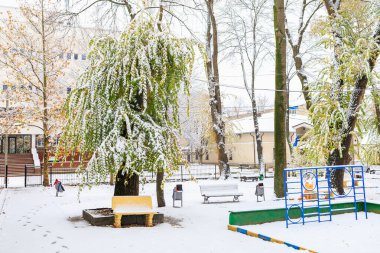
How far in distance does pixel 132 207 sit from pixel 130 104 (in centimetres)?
306

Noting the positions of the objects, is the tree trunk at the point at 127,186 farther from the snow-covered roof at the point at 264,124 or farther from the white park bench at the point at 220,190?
the snow-covered roof at the point at 264,124

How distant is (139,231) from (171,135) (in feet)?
10.6

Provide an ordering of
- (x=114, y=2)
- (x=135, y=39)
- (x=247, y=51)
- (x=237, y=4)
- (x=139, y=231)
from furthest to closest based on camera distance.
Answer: (x=247, y=51) < (x=237, y=4) < (x=114, y=2) < (x=135, y=39) < (x=139, y=231)

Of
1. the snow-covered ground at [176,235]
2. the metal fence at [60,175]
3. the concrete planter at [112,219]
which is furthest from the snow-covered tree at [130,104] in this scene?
the metal fence at [60,175]

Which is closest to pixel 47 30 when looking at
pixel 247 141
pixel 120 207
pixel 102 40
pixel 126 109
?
pixel 102 40

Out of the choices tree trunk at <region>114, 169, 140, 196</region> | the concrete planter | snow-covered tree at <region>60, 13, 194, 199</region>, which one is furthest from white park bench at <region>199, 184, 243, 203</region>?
the concrete planter

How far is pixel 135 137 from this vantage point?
1170 centimetres

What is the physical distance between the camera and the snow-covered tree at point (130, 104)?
11.4 meters

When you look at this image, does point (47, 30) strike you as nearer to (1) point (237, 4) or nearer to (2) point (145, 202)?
(1) point (237, 4)

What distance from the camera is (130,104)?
12.3 meters

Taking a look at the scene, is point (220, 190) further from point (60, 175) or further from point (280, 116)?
point (60, 175)

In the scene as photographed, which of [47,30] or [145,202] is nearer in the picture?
[145,202]

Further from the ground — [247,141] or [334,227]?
[247,141]

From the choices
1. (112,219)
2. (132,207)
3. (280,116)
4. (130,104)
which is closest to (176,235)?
(132,207)
